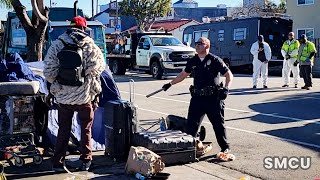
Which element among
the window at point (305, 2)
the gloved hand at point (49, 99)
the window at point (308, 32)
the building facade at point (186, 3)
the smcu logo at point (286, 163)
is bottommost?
the smcu logo at point (286, 163)

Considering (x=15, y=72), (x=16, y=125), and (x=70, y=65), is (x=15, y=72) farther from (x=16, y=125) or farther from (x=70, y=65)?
(x=70, y=65)

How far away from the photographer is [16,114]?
7.57 m

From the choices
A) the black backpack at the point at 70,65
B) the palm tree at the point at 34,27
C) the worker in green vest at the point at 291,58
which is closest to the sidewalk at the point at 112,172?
the black backpack at the point at 70,65

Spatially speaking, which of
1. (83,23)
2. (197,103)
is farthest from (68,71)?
(197,103)

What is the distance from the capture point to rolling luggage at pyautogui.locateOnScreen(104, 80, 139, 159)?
25.2ft

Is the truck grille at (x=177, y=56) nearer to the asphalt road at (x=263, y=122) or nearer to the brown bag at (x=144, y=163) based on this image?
the asphalt road at (x=263, y=122)

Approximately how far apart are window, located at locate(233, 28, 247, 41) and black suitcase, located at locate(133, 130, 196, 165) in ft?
73.7

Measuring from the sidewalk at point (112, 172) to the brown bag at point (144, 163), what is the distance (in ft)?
0.44

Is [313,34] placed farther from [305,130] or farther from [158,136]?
[158,136]

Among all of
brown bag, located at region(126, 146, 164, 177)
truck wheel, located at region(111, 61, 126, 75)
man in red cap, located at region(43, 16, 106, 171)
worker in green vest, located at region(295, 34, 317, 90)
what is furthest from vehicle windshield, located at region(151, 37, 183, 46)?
brown bag, located at region(126, 146, 164, 177)

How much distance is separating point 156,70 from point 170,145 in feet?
53.9

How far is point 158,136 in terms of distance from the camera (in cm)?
761

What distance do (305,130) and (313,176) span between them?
3.35 m

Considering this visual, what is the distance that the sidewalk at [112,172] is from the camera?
6.87 metres
